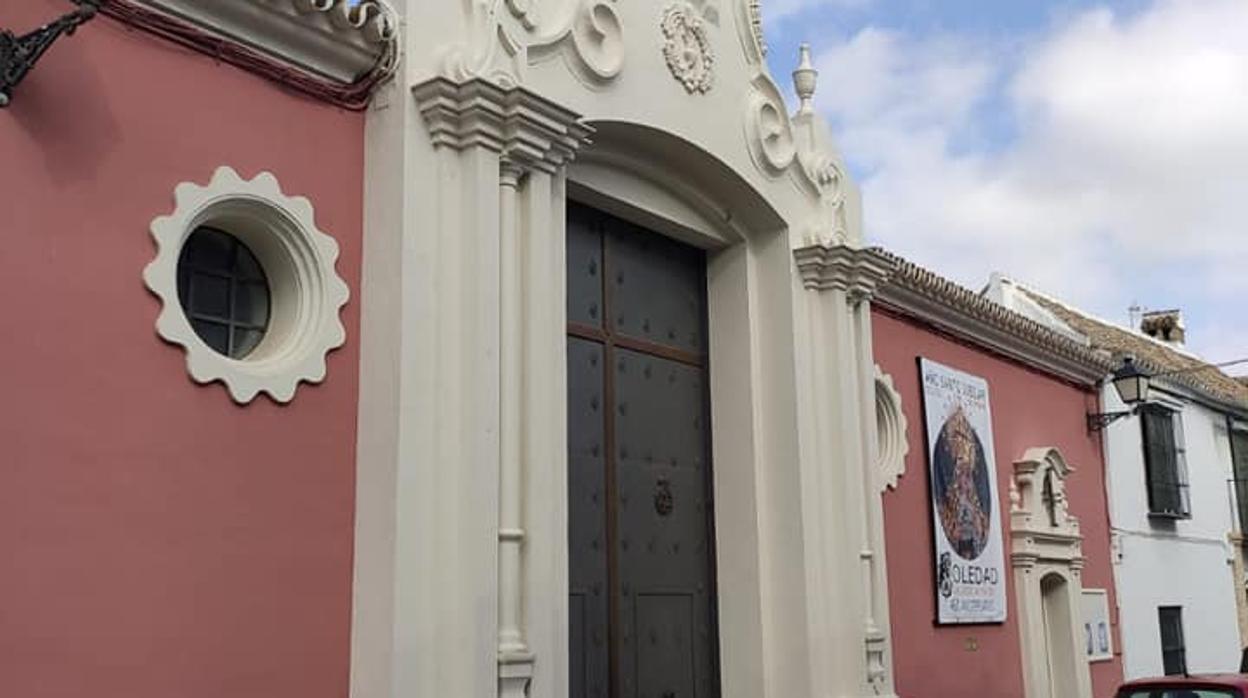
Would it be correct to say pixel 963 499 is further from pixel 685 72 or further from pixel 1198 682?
pixel 685 72

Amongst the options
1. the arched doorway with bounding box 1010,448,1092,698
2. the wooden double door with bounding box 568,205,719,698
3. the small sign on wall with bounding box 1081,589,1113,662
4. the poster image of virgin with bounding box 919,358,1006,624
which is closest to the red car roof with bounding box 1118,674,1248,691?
the poster image of virgin with bounding box 919,358,1006,624

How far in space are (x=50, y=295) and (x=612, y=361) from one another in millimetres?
3799

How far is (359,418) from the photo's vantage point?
6.02 metres

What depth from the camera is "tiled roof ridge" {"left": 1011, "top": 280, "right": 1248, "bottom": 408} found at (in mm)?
17703

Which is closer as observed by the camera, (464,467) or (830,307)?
(464,467)

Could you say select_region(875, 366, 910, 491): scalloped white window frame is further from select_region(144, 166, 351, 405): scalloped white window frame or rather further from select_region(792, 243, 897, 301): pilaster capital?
select_region(144, 166, 351, 405): scalloped white window frame

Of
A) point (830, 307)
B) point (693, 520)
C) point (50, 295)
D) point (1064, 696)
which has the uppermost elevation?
point (830, 307)

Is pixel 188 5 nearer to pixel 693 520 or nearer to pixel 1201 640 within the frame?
pixel 693 520

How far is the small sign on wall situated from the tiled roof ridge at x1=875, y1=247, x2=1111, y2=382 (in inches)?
99.8

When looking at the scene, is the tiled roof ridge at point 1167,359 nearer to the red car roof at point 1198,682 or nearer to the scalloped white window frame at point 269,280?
the red car roof at point 1198,682

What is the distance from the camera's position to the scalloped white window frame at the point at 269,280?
5.34 m

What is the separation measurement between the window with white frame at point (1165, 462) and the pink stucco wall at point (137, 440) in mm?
12545

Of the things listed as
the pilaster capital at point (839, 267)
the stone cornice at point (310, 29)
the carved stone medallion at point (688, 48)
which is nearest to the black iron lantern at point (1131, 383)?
the pilaster capital at point (839, 267)

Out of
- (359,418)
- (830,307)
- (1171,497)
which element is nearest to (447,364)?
(359,418)
